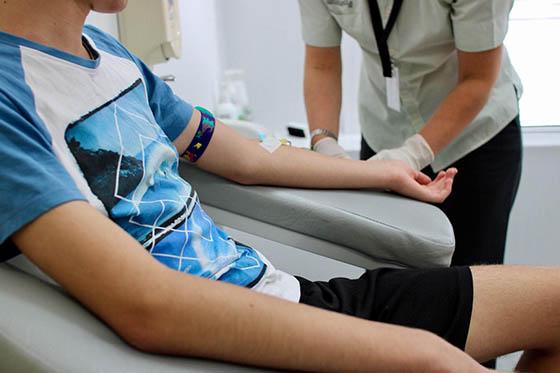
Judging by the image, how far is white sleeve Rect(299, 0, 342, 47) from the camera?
5.32 ft

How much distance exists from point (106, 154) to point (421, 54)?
3.19ft

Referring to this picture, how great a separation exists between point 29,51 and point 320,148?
0.90 m

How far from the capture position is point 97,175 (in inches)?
33.1

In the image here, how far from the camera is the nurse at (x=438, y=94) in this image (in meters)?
1.42

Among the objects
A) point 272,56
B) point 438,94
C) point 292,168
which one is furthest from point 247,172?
point 272,56

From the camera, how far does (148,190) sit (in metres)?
0.94

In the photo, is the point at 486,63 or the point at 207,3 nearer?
the point at 486,63

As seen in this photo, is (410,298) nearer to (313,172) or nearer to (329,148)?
(313,172)

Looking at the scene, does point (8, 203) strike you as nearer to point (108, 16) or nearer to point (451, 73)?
point (108, 16)

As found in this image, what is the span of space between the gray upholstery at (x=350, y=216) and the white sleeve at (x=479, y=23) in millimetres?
449

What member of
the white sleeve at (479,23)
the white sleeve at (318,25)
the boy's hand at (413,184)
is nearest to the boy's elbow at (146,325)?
the boy's hand at (413,184)

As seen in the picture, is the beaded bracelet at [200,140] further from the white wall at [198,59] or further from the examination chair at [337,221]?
the white wall at [198,59]

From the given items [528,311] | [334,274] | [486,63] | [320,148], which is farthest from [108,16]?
[528,311]

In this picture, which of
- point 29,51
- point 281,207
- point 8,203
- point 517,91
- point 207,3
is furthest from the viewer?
point 207,3
